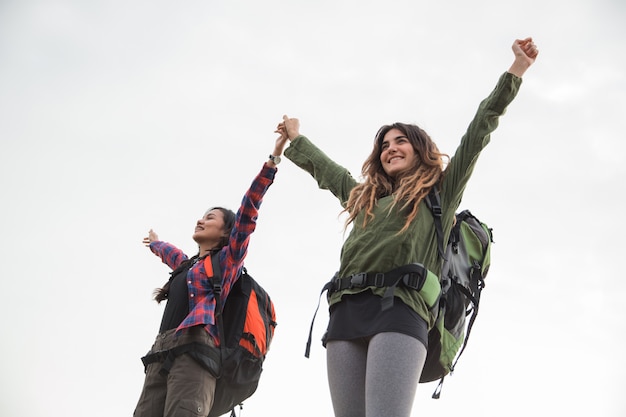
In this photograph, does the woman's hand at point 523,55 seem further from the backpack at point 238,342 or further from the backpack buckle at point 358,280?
the backpack at point 238,342

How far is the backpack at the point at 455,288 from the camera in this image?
4320 mm

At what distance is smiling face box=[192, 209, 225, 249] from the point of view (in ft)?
22.3

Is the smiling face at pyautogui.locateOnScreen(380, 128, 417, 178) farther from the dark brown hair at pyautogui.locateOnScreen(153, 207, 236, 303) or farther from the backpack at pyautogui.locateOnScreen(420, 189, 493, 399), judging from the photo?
the dark brown hair at pyautogui.locateOnScreen(153, 207, 236, 303)

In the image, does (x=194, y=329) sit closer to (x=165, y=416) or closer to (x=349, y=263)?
(x=165, y=416)

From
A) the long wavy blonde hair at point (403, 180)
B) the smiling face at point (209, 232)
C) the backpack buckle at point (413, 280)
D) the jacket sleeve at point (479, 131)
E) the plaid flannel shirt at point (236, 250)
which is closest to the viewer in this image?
the backpack buckle at point (413, 280)

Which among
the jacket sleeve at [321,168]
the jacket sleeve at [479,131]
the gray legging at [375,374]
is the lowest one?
the gray legging at [375,374]

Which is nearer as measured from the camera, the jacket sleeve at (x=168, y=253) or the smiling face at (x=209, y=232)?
the smiling face at (x=209, y=232)

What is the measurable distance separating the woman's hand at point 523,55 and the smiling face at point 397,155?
0.89 m

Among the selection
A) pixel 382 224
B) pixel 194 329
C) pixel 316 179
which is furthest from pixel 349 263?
pixel 194 329

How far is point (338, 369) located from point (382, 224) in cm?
93

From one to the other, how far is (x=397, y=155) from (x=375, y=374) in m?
1.70

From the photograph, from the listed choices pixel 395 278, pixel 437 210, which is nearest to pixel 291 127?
pixel 437 210

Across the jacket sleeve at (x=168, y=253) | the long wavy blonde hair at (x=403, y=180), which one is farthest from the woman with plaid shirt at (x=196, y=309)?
the long wavy blonde hair at (x=403, y=180)

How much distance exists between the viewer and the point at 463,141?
438 cm
